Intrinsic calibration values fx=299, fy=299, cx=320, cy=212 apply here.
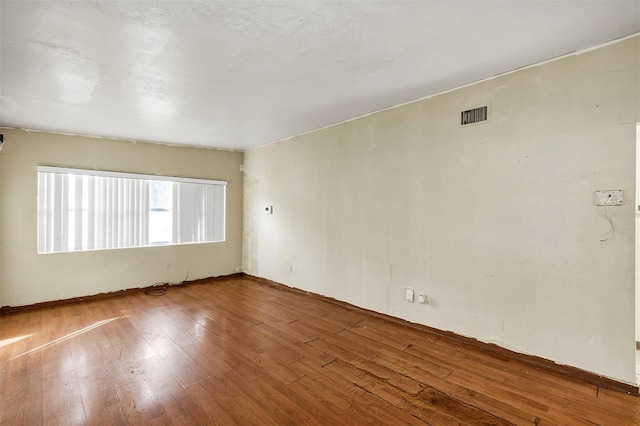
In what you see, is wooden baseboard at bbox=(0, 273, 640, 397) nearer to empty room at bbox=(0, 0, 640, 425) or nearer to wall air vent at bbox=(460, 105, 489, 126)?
empty room at bbox=(0, 0, 640, 425)

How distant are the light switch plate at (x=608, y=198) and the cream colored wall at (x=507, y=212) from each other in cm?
4

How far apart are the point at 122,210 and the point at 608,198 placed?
19.8 feet

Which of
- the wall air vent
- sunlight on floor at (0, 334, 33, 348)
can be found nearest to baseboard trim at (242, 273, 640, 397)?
the wall air vent

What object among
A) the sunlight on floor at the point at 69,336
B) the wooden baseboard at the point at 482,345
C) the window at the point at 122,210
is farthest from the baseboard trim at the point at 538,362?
the window at the point at 122,210

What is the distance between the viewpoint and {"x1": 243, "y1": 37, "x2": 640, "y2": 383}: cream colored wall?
2242 millimetres

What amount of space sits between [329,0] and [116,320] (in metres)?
4.12

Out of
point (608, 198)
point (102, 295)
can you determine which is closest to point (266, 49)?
point (608, 198)

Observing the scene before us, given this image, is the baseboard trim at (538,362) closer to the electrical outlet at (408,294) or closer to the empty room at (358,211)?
the empty room at (358,211)

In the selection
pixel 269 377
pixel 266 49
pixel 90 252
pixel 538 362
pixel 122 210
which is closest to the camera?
pixel 266 49

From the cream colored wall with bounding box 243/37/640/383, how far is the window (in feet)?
9.06

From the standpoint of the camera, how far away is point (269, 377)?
241 cm

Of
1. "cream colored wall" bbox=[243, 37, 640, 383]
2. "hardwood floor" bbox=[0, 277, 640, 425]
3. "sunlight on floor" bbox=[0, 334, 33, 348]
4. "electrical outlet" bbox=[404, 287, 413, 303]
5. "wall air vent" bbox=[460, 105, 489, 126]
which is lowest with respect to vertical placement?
"sunlight on floor" bbox=[0, 334, 33, 348]

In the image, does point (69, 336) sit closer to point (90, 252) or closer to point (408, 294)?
point (90, 252)

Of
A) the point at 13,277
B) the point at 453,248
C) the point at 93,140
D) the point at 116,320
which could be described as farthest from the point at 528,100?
the point at 13,277
